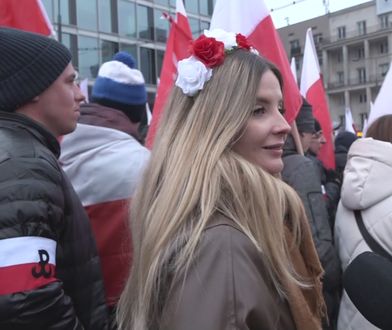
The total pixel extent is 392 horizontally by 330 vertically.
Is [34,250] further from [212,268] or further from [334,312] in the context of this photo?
[334,312]

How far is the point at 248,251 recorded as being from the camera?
1.38 metres

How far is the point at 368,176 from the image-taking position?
274 centimetres

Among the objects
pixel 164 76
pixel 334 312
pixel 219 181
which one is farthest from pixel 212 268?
pixel 164 76

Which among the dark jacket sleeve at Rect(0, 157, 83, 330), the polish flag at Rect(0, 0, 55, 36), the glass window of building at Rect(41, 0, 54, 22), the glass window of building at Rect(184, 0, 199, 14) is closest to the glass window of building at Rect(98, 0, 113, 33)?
the glass window of building at Rect(41, 0, 54, 22)

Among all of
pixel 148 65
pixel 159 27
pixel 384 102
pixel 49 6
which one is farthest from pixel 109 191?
pixel 159 27

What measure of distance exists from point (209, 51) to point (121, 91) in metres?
1.41

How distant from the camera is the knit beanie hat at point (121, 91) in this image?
3.04m

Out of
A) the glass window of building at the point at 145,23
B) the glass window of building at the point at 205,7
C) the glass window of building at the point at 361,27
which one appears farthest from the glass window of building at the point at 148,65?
the glass window of building at the point at 361,27

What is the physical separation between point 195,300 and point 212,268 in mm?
85

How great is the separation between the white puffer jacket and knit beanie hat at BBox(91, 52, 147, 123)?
1196 mm

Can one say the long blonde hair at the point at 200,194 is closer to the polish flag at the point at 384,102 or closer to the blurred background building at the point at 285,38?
the polish flag at the point at 384,102

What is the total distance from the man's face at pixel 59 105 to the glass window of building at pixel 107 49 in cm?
2458

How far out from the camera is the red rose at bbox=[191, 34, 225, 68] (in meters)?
1.71

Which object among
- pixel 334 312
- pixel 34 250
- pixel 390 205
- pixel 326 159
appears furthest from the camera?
pixel 326 159
